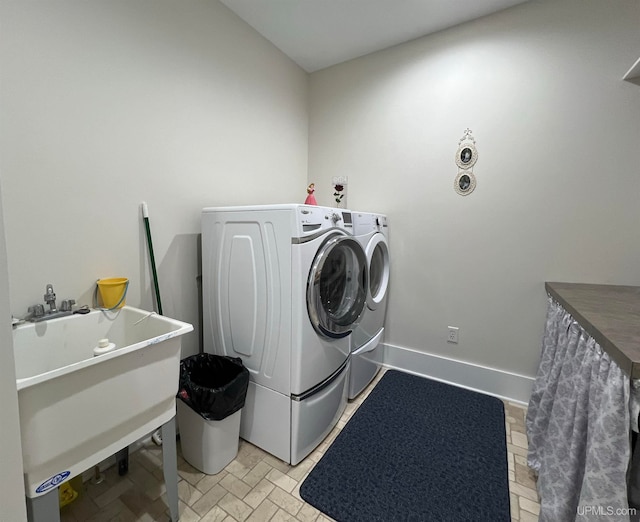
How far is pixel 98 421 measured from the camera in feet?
2.91

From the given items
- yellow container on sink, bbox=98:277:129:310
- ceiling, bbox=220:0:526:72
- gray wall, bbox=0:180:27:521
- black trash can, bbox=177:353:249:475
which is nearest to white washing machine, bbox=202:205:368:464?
black trash can, bbox=177:353:249:475

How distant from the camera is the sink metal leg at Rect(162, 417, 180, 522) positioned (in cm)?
113

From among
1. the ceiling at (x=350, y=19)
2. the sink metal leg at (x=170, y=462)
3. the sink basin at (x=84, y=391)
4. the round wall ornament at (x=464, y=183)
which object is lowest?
the sink metal leg at (x=170, y=462)

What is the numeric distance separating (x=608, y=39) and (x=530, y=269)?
138 centimetres

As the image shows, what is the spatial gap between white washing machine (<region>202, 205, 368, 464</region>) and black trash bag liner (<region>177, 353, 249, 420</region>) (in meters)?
0.08

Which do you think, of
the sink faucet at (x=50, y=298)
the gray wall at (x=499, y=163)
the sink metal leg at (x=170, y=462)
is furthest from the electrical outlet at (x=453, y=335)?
the sink faucet at (x=50, y=298)

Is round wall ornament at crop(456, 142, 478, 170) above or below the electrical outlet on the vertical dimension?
above

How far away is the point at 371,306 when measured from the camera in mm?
2088

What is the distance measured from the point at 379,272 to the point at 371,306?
371 mm

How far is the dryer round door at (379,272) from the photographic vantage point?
220 centimetres

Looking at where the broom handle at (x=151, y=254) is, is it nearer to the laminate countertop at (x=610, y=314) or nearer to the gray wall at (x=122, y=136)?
the gray wall at (x=122, y=136)

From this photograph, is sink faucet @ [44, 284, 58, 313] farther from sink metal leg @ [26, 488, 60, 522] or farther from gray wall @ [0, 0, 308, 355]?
sink metal leg @ [26, 488, 60, 522]

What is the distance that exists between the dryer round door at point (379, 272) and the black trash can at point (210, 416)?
3.66 ft

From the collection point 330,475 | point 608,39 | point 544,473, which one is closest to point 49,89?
point 330,475
